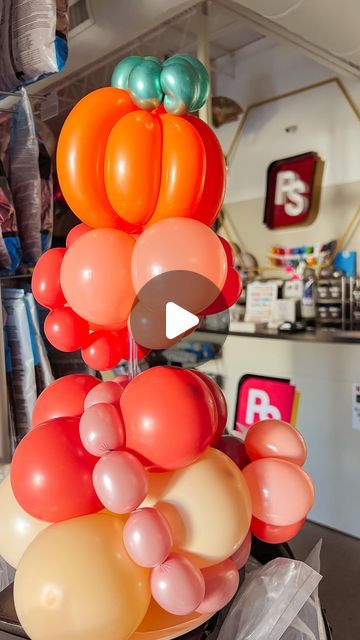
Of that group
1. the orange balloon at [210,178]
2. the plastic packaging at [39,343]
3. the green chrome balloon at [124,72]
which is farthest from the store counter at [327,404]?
the green chrome balloon at [124,72]

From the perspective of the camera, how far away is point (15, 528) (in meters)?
0.69

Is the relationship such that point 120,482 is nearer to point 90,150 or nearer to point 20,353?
point 90,150

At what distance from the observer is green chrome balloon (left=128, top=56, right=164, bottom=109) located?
2.19 ft

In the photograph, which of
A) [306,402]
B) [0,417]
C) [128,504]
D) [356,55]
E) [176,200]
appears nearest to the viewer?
[128,504]

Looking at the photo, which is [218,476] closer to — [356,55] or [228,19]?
[356,55]

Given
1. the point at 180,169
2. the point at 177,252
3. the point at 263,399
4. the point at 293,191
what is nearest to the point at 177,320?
the point at 177,252

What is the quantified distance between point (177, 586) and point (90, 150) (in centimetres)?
58

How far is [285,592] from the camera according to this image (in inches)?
28.1

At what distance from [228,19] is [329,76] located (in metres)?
0.67

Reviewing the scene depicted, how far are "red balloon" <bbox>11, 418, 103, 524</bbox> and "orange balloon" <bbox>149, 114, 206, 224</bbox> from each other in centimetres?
35

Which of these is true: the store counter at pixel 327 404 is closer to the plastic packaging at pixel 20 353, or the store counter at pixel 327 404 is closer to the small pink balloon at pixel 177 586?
the plastic packaging at pixel 20 353

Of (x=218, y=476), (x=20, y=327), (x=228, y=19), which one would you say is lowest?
(x=218, y=476)

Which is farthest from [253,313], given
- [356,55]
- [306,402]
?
[356,55]

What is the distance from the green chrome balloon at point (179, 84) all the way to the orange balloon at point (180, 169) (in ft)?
0.10
